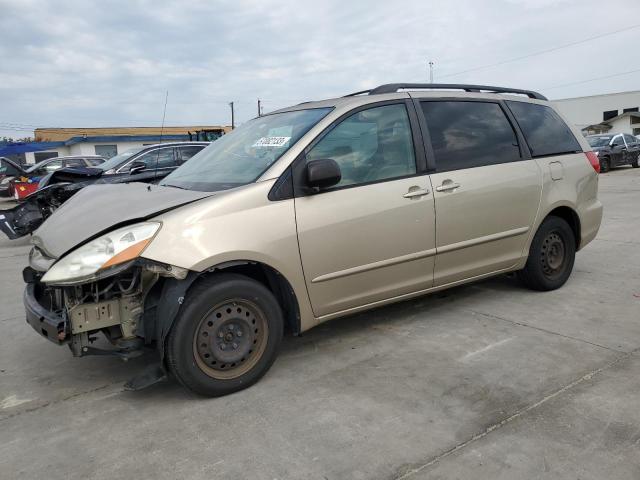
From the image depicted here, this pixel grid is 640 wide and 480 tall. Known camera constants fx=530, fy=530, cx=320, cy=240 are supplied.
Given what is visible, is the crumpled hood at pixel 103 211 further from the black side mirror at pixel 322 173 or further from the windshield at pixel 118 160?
the windshield at pixel 118 160

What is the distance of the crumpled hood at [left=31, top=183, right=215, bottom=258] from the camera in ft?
10.1

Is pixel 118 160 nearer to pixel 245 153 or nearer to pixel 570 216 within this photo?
pixel 245 153

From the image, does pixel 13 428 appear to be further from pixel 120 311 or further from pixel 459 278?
pixel 459 278

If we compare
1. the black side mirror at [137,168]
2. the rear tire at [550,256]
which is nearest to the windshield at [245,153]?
the rear tire at [550,256]

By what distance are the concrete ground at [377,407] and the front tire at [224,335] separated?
0.14m

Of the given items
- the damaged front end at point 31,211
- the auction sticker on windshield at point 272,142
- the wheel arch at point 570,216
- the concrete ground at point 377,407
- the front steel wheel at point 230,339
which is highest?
the auction sticker on windshield at point 272,142

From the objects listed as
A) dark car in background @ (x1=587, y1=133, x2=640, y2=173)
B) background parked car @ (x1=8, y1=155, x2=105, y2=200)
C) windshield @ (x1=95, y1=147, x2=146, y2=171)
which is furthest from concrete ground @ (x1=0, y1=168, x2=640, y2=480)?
dark car in background @ (x1=587, y1=133, x2=640, y2=173)

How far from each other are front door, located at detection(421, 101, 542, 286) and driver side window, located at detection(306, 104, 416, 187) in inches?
10.3

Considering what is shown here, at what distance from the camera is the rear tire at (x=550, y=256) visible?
477cm

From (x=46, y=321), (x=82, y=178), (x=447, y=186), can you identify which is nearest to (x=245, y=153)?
(x=447, y=186)

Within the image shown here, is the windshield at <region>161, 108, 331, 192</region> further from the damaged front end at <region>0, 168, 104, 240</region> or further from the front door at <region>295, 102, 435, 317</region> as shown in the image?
the damaged front end at <region>0, 168, 104, 240</region>

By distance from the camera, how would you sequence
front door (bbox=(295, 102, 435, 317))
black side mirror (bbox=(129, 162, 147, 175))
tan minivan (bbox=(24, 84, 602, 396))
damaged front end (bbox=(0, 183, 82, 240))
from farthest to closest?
black side mirror (bbox=(129, 162, 147, 175))
damaged front end (bbox=(0, 183, 82, 240))
front door (bbox=(295, 102, 435, 317))
tan minivan (bbox=(24, 84, 602, 396))

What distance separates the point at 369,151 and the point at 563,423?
2.09 meters

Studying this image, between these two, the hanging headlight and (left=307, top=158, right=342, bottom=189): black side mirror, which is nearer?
the hanging headlight
